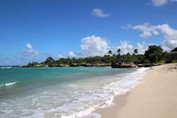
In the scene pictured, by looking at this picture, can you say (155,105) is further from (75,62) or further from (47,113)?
(75,62)

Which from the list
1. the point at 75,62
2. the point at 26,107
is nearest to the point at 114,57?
the point at 75,62

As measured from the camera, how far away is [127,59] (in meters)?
131

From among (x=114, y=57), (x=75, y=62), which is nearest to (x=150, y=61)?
(x=114, y=57)

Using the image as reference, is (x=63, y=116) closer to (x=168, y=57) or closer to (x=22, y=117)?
(x=22, y=117)

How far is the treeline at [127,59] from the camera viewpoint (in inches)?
4077

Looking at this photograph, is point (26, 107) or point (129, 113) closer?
point (129, 113)

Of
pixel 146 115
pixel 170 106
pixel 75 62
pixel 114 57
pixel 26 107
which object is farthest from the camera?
pixel 75 62

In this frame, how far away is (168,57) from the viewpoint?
98.6 m

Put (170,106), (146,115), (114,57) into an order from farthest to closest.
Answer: (114,57) → (170,106) → (146,115)

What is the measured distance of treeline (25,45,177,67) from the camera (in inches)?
4077

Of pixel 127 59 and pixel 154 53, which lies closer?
pixel 154 53

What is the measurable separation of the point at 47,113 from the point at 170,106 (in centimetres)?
510

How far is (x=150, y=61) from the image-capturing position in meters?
109

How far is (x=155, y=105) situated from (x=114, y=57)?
5423 inches
